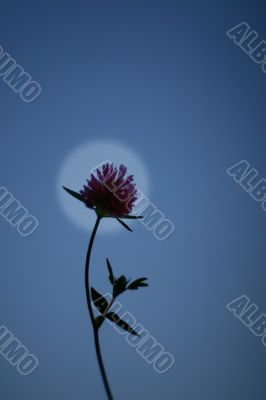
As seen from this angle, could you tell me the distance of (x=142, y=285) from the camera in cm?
104

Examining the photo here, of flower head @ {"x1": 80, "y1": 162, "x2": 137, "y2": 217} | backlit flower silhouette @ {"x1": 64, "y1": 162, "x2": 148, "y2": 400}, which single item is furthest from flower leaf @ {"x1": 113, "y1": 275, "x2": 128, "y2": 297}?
flower head @ {"x1": 80, "y1": 162, "x2": 137, "y2": 217}

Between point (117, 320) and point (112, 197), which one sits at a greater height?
point (112, 197)

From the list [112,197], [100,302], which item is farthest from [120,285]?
[112,197]

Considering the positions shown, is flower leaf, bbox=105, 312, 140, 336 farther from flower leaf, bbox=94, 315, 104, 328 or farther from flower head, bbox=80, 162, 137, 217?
flower head, bbox=80, 162, 137, 217

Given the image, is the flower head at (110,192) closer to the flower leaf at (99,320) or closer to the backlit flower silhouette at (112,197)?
the backlit flower silhouette at (112,197)

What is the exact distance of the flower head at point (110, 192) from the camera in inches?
41.3

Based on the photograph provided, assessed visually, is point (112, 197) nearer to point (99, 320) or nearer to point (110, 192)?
point (110, 192)

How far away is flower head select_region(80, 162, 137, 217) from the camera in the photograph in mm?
1048

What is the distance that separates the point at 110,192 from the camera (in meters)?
1.08

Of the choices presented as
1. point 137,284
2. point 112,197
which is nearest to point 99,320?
point 137,284

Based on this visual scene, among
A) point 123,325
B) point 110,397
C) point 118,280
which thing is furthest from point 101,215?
point 110,397

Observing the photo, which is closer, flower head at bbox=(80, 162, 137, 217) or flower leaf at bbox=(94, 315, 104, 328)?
flower leaf at bbox=(94, 315, 104, 328)

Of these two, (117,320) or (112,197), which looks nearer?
(117,320)

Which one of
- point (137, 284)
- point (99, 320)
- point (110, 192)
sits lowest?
point (99, 320)
